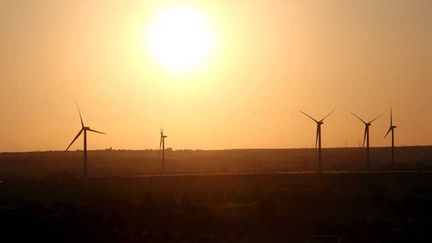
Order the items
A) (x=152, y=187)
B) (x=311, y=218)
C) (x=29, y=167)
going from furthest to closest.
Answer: (x=29, y=167) → (x=152, y=187) → (x=311, y=218)

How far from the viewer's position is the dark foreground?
1892 inches

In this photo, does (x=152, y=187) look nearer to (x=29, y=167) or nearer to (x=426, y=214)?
(x=426, y=214)

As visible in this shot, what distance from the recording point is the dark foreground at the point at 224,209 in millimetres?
48062

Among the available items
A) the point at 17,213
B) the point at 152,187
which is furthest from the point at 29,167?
the point at 17,213

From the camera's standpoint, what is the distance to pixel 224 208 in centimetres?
6159

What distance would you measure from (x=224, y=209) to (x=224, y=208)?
0.81 m

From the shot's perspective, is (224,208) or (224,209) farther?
(224,208)

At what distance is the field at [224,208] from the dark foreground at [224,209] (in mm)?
66

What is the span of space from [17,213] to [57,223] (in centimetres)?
773

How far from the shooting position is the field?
158ft

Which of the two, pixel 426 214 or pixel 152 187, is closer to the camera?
pixel 426 214

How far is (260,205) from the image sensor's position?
58750mm

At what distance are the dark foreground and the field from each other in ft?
0.22

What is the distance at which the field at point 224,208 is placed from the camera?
48125mm
